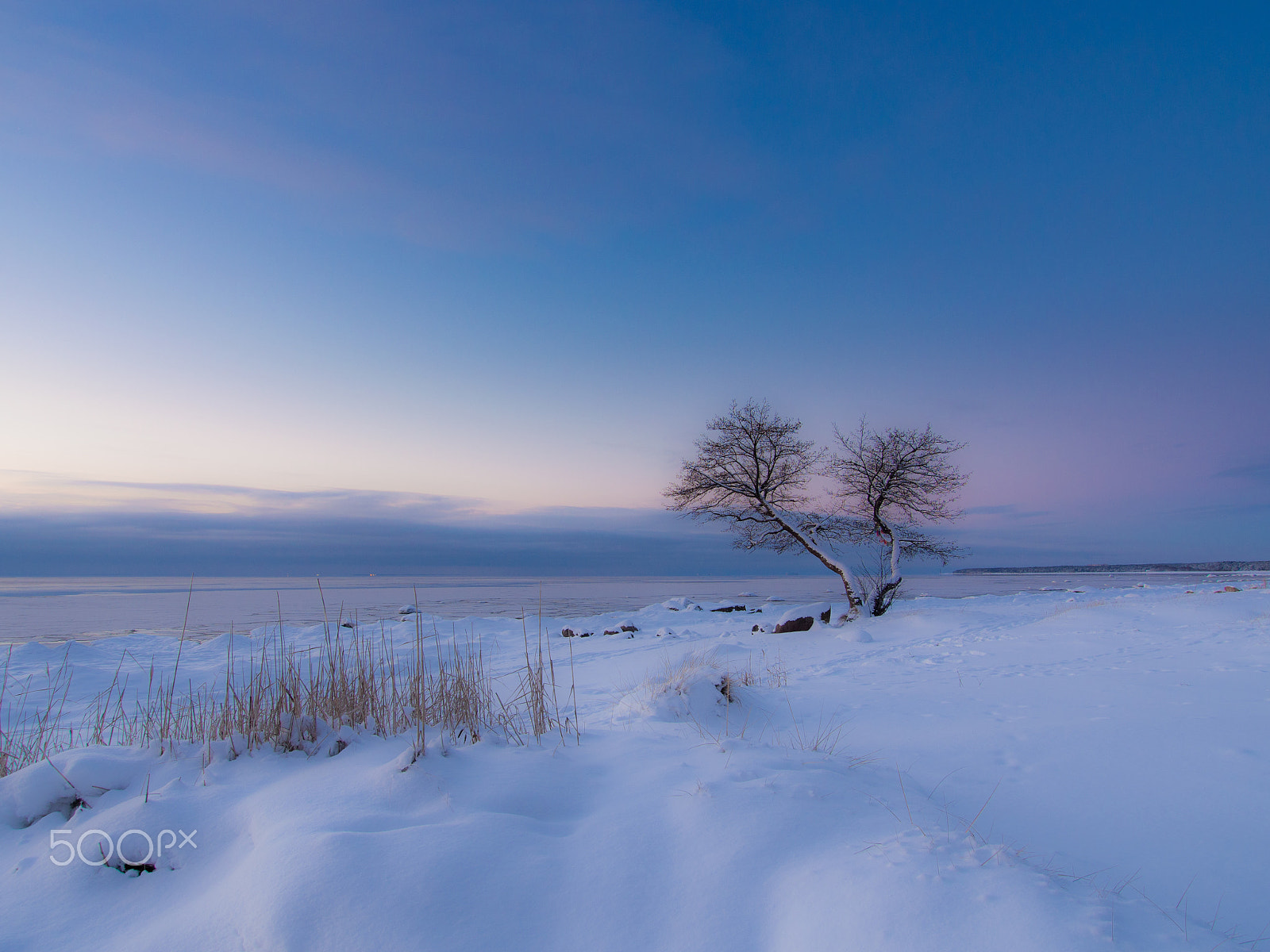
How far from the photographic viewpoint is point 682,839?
2480mm

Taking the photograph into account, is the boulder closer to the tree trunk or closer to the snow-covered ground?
the tree trunk

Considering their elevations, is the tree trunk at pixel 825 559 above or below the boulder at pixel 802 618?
above

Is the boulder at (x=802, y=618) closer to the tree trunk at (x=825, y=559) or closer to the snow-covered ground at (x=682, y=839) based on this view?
→ the tree trunk at (x=825, y=559)

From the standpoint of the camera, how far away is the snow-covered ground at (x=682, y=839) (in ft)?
6.40

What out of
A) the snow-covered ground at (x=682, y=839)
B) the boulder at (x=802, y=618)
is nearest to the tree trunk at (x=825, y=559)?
the boulder at (x=802, y=618)

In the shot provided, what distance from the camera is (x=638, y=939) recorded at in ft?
6.44

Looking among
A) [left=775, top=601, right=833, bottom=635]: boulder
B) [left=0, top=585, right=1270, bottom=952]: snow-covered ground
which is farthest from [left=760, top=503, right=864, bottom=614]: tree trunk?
[left=0, top=585, right=1270, bottom=952]: snow-covered ground

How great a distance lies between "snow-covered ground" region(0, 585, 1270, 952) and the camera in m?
1.95

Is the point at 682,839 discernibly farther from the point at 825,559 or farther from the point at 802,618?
the point at 825,559

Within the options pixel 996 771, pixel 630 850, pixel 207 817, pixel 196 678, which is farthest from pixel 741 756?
pixel 196 678

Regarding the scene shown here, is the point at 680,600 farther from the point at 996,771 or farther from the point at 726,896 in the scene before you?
the point at 726,896

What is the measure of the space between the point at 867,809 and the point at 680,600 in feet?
72.9

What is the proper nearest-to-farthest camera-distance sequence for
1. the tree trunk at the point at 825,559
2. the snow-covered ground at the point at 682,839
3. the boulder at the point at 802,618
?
the snow-covered ground at the point at 682,839
the boulder at the point at 802,618
the tree trunk at the point at 825,559

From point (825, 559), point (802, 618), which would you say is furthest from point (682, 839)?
point (825, 559)
